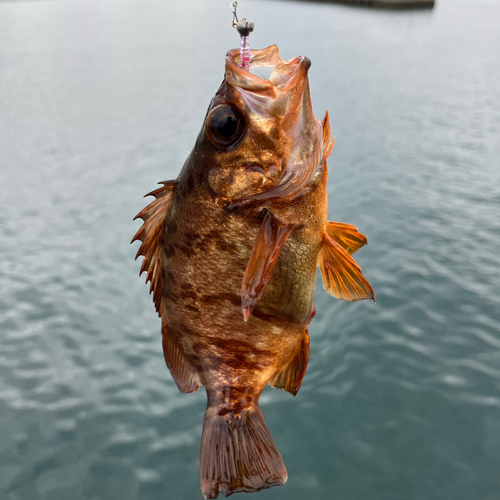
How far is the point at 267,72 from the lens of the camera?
1.86m

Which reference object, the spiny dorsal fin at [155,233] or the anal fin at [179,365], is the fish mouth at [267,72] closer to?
the spiny dorsal fin at [155,233]

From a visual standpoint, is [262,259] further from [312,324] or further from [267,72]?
[312,324]

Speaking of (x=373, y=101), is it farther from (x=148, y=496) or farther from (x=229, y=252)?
(x=229, y=252)

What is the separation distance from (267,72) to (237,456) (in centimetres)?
167

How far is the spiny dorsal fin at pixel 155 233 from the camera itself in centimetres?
216

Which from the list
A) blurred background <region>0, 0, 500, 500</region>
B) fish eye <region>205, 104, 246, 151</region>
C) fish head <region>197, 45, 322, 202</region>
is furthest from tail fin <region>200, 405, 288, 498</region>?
blurred background <region>0, 0, 500, 500</region>

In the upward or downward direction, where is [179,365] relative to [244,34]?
downward

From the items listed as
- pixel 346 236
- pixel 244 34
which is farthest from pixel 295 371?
pixel 244 34

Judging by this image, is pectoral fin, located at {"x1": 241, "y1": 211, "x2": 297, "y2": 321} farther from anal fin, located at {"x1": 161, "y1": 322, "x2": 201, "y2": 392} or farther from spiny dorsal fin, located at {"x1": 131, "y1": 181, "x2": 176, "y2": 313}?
anal fin, located at {"x1": 161, "y1": 322, "x2": 201, "y2": 392}

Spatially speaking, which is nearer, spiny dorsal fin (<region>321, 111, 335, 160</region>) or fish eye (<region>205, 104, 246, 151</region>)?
fish eye (<region>205, 104, 246, 151</region>)

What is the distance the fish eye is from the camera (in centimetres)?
182

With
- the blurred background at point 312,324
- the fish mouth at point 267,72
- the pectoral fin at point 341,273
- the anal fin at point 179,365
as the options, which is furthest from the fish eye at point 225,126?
the blurred background at point 312,324

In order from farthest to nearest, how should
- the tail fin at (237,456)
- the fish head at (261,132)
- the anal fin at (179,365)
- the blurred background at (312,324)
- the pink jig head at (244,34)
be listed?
the blurred background at (312,324) < the anal fin at (179,365) < the tail fin at (237,456) < the fish head at (261,132) < the pink jig head at (244,34)

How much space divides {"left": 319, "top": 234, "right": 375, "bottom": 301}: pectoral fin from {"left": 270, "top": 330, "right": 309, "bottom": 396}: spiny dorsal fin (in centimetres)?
28
